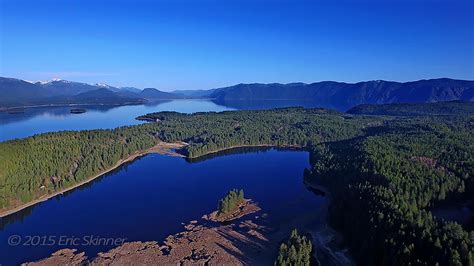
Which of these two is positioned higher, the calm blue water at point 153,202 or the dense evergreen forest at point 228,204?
the dense evergreen forest at point 228,204

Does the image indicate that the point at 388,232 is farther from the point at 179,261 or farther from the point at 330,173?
the point at 330,173

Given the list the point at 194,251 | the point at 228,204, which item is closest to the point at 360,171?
the point at 228,204

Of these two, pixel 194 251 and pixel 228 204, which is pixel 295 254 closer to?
pixel 194 251

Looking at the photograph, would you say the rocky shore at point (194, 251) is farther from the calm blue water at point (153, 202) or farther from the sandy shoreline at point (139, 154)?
A: the sandy shoreline at point (139, 154)

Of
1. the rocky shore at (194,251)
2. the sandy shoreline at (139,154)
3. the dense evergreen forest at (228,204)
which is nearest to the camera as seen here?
the rocky shore at (194,251)

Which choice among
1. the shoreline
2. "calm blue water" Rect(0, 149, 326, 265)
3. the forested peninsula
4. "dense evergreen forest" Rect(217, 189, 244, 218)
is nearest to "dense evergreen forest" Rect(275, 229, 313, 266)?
the forested peninsula

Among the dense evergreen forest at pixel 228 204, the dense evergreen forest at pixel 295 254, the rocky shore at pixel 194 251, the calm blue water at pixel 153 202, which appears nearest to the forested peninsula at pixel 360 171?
the calm blue water at pixel 153 202

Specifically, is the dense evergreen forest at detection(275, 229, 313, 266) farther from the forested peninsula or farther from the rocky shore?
the forested peninsula
